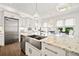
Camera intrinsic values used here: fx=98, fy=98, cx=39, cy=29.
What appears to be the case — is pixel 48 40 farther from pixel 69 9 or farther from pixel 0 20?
pixel 0 20

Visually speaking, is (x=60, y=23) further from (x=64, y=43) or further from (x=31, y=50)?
(x=31, y=50)

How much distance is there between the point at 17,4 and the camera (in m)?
1.64

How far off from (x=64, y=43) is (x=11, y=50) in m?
0.88

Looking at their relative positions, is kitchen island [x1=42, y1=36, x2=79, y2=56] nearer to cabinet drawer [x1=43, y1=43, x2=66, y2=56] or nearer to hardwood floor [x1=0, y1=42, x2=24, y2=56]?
cabinet drawer [x1=43, y1=43, x2=66, y2=56]

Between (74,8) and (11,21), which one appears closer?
(74,8)

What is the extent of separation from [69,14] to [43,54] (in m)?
0.78

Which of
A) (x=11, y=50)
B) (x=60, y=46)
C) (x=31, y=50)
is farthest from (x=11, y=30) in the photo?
(x=60, y=46)

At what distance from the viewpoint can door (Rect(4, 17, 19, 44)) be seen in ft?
5.40

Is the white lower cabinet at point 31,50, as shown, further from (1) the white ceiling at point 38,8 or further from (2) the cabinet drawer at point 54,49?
(1) the white ceiling at point 38,8

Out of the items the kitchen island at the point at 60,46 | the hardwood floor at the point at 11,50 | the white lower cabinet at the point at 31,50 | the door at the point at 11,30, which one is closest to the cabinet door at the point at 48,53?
the kitchen island at the point at 60,46

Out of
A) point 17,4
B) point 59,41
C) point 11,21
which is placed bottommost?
point 59,41

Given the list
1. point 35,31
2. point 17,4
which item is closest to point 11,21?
point 17,4

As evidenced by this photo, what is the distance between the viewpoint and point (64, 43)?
153 cm

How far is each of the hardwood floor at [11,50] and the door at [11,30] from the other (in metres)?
0.08
